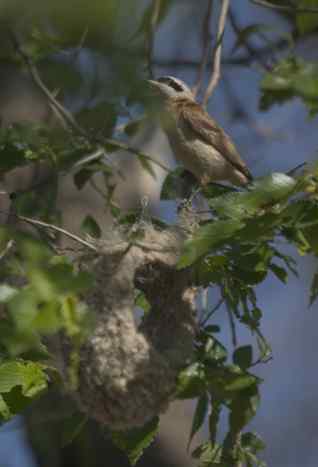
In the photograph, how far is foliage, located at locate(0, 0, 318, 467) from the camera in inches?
53.4

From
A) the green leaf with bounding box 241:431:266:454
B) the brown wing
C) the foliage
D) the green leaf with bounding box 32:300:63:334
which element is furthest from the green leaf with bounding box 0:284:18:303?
the brown wing

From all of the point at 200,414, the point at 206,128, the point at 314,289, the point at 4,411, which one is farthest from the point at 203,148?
the point at 200,414

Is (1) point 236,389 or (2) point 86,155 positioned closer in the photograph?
(1) point 236,389

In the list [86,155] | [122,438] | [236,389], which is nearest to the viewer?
[236,389]

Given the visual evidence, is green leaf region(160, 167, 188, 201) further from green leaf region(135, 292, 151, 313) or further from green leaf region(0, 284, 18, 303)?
green leaf region(0, 284, 18, 303)

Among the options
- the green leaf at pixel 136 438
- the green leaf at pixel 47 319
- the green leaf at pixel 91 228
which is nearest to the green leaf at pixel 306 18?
the green leaf at pixel 91 228

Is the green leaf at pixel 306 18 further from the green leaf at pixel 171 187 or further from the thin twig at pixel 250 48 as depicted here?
the green leaf at pixel 171 187

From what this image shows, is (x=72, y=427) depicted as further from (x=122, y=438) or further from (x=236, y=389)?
(x=236, y=389)

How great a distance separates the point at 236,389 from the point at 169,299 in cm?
67

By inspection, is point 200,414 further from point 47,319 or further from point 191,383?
point 47,319

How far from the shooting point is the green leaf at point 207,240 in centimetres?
218

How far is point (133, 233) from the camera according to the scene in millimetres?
2756

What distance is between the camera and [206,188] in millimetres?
3258

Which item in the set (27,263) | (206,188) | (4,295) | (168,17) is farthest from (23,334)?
(168,17)
